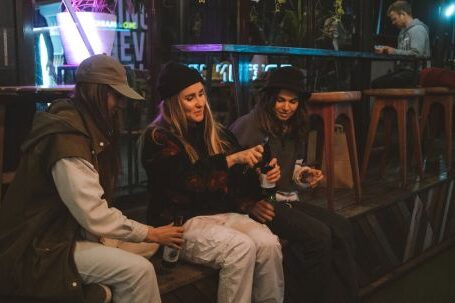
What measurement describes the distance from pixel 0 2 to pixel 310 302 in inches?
95.6

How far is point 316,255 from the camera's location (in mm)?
2973

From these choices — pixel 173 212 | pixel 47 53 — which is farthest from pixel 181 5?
pixel 173 212

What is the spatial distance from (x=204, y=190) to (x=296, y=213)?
2.20 feet

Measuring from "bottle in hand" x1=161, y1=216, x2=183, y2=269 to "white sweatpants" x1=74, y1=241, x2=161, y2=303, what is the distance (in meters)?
0.46

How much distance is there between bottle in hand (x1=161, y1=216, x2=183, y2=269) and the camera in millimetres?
2656

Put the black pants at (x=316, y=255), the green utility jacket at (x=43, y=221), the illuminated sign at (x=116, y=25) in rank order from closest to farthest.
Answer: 1. the green utility jacket at (x=43, y=221)
2. the black pants at (x=316, y=255)
3. the illuminated sign at (x=116, y=25)

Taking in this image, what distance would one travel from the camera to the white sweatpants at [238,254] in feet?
8.24

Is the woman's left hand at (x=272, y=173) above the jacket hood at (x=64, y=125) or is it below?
below

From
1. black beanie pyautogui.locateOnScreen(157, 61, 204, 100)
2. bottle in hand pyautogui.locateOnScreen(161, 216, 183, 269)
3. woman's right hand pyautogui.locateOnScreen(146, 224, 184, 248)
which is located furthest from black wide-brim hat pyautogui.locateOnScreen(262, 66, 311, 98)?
woman's right hand pyautogui.locateOnScreen(146, 224, 184, 248)

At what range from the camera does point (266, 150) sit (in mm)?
2945

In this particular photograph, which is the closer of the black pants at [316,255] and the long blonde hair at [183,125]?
the long blonde hair at [183,125]

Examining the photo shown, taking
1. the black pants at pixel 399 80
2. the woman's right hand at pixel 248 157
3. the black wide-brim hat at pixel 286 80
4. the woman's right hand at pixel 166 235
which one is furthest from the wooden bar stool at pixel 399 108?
the woman's right hand at pixel 166 235

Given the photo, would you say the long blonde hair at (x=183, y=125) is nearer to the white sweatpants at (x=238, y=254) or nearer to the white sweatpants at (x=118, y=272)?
the white sweatpants at (x=238, y=254)

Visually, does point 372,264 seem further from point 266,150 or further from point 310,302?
point 266,150
